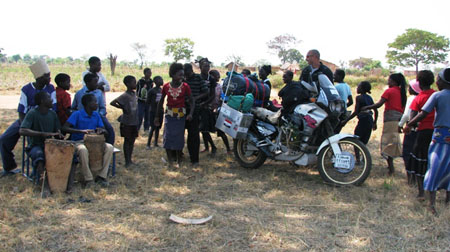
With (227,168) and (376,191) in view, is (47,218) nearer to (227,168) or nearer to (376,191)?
(227,168)

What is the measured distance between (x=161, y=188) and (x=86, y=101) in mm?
1533

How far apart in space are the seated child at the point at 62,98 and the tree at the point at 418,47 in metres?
57.1

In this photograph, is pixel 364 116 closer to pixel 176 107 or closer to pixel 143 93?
pixel 176 107

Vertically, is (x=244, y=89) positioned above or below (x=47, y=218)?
above

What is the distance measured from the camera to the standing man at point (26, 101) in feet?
16.6

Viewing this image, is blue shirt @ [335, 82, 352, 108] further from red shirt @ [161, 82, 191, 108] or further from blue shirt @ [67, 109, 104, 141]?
blue shirt @ [67, 109, 104, 141]

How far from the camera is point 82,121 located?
5047 millimetres

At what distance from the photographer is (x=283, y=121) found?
18.8ft

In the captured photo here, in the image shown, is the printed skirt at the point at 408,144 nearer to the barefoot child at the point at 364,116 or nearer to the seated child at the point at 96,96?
the barefoot child at the point at 364,116

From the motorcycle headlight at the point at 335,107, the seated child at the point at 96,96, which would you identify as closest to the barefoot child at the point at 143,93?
the seated child at the point at 96,96

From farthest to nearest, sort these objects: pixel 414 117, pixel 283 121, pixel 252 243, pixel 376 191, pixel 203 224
→ pixel 283 121
pixel 376 191
pixel 414 117
pixel 203 224
pixel 252 243

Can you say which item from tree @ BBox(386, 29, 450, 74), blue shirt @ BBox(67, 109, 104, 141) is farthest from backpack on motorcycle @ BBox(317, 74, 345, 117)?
tree @ BBox(386, 29, 450, 74)

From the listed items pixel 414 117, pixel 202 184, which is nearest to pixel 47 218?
pixel 202 184

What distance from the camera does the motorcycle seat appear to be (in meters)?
5.72
